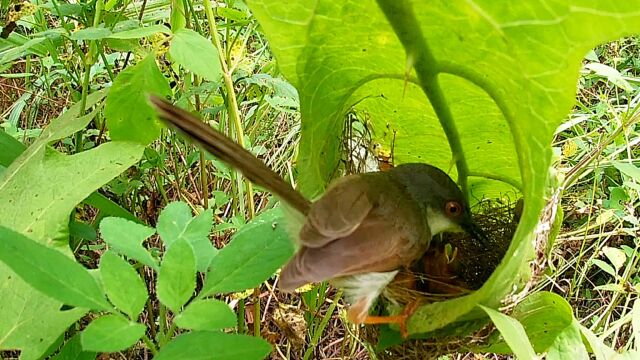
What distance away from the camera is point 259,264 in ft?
3.41

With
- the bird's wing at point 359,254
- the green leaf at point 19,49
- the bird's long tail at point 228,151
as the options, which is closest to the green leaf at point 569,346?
the bird's wing at point 359,254

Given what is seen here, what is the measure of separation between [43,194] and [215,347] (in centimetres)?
60

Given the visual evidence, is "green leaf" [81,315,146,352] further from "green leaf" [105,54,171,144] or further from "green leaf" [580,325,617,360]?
"green leaf" [580,325,617,360]

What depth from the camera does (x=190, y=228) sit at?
3.77 feet

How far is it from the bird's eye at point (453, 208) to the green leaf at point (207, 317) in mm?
809

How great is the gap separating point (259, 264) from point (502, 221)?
774 millimetres

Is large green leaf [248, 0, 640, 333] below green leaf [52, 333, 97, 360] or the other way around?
the other way around

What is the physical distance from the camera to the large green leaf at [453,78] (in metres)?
0.87

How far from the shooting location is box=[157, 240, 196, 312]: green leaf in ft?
3.11

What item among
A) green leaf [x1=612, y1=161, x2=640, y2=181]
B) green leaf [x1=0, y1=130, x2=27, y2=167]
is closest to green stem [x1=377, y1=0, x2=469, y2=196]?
green leaf [x1=612, y1=161, x2=640, y2=181]

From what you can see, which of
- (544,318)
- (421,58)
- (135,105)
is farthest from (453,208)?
(135,105)

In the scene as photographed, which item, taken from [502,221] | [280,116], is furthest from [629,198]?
[280,116]

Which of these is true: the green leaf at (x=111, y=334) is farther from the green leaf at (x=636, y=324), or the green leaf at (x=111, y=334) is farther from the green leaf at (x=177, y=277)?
the green leaf at (x=636, y=324)

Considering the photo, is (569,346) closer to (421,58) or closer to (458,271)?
(458,271)
